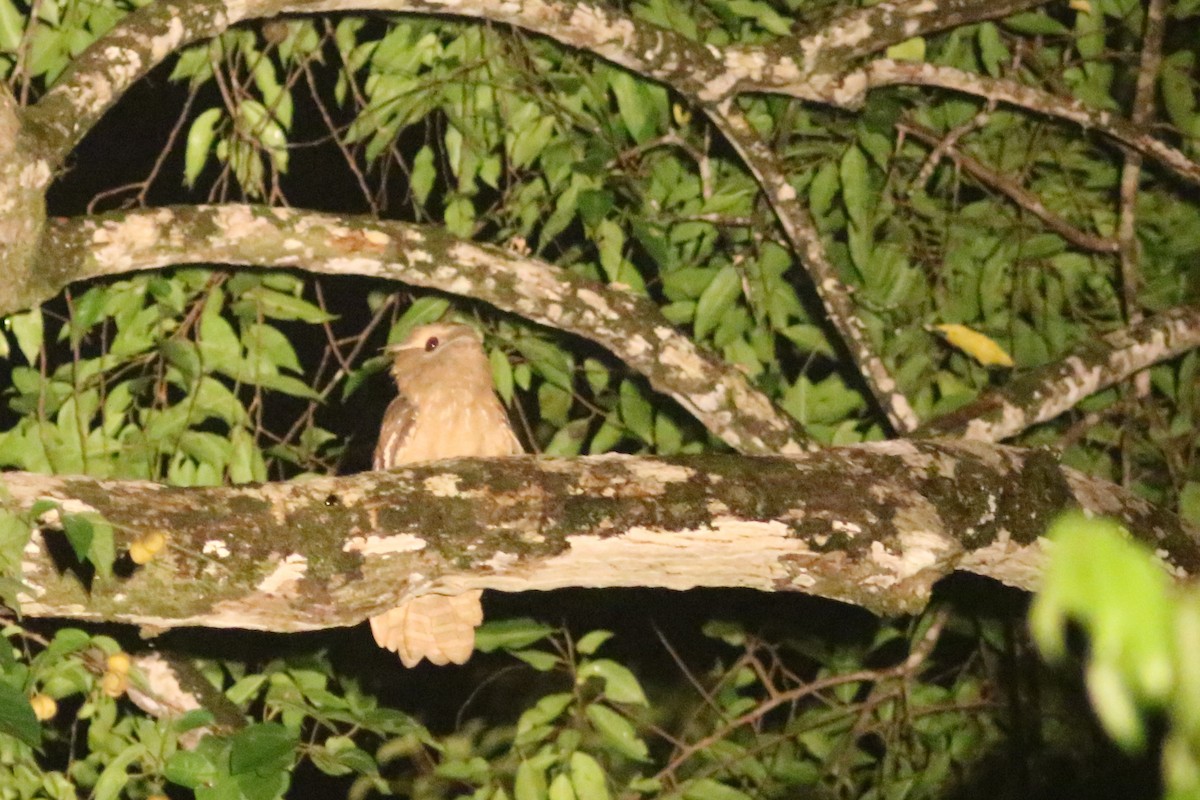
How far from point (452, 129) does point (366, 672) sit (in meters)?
1.93

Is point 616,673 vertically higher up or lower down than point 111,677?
lower down

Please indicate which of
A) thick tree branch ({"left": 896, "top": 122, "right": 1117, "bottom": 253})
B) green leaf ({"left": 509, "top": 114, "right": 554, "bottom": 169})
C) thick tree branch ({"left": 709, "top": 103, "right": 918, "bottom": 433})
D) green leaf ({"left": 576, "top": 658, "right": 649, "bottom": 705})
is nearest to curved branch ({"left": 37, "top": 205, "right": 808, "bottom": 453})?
thick tree branch ({"left": 709, "top": 103, "right": 918, "bottom": 433})

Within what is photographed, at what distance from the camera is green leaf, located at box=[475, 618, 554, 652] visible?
370cm

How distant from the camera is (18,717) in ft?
6.56

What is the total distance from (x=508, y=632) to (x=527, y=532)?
1527mm

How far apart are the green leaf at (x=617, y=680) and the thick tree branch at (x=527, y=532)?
4.15 feet

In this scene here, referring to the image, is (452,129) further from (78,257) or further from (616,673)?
(616,673)

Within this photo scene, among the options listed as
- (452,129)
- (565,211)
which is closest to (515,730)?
(565,211)

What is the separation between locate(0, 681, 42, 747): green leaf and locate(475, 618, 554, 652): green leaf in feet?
5.81

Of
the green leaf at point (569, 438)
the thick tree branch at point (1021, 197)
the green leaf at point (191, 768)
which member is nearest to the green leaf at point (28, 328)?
the green leaf at point (191, 768)

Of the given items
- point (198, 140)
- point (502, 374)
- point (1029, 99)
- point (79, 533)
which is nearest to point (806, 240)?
point (1029, 99)

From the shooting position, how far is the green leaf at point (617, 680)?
369cm

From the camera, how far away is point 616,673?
146 inches

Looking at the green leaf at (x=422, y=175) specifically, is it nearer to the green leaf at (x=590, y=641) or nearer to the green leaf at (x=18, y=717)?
the green leaf at (x=590, y=641)
